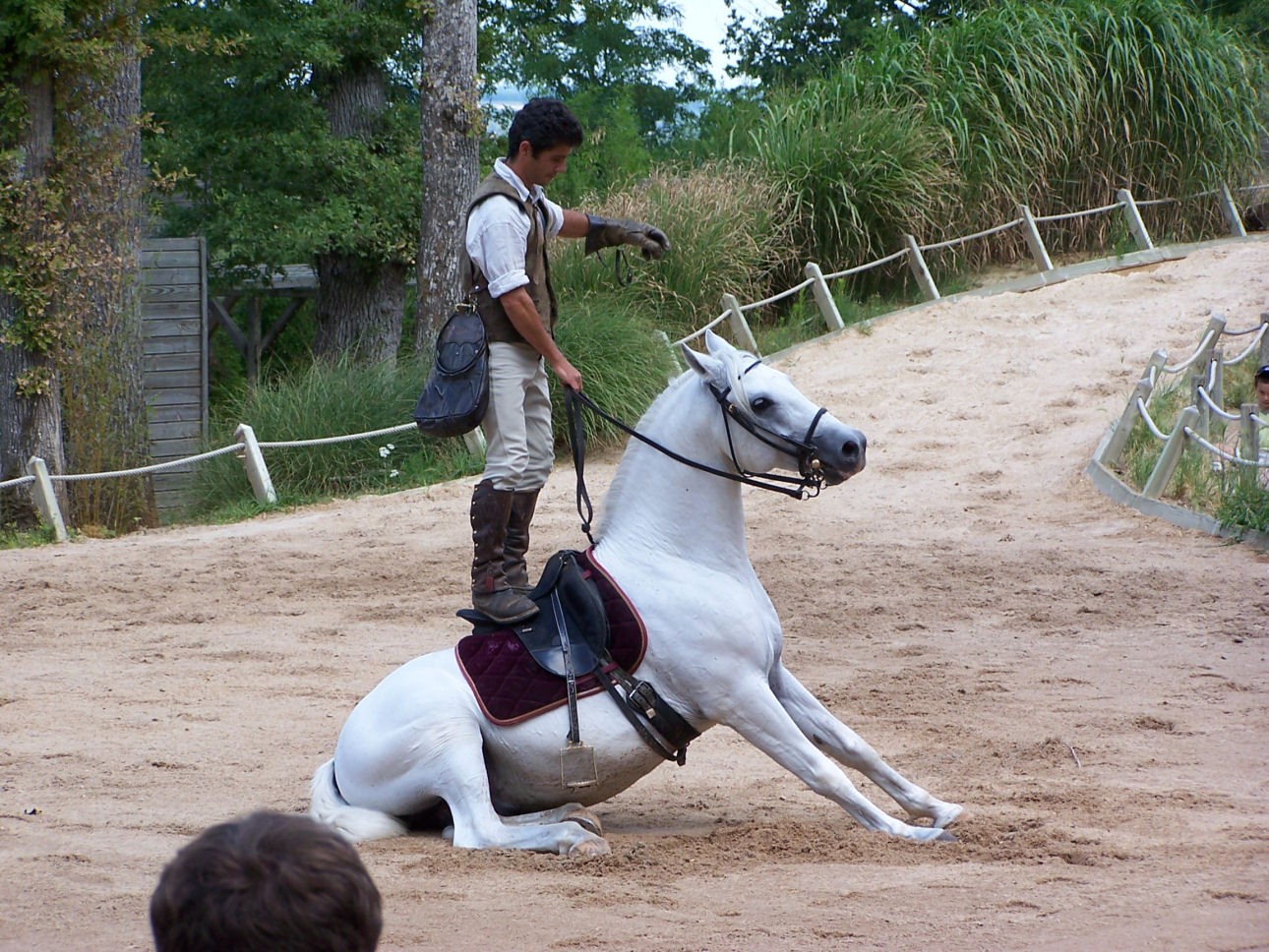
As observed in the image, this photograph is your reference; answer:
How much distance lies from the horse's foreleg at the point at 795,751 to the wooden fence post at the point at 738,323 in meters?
9.45

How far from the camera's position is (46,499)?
10.4 metres

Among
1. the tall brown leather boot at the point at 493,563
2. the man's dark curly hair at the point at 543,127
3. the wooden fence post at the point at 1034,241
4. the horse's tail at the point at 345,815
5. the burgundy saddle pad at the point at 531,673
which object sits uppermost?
the wooden fence post at the point at 1034,241

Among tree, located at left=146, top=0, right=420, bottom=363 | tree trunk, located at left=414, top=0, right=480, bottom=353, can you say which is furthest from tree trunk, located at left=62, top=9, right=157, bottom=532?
tree trunk, located at left=414, top=0, right=480, bottom=353

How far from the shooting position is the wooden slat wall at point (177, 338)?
1446 cm

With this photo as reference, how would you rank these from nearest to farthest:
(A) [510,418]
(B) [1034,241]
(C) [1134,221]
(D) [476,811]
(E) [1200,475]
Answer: (D) [476,811] → (A) [510,418] → (E) [1200,475] → (B) [1034,241] → (C) [1134,221]

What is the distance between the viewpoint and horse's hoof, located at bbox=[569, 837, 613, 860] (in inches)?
150

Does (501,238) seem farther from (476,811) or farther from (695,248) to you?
(695,248)

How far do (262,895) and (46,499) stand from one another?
989 centimetres

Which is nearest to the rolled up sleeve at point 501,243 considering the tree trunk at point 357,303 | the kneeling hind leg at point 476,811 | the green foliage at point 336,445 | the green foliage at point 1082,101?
the kneeling hind leg at point 476,811

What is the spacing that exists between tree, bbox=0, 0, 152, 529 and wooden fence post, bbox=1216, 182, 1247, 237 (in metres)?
12.7

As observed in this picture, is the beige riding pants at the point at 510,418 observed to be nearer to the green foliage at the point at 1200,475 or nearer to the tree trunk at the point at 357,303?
the green foliage at the point at 1200,475

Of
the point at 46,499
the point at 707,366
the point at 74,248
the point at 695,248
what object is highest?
the point at 695,248

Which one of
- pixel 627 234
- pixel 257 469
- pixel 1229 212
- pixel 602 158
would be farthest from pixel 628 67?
pixel 627 234

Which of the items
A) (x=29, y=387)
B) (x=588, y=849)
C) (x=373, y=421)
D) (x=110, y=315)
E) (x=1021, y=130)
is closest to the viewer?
(x=588, y=849)
